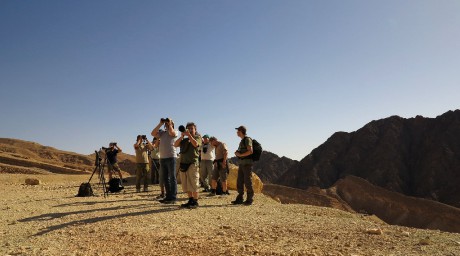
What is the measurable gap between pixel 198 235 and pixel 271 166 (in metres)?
91.9

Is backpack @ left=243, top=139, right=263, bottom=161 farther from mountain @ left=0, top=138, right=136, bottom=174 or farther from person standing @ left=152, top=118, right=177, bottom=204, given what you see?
mountain @ left=0, top=138, right=136, bottom=174

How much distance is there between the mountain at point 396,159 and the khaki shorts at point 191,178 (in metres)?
64.6

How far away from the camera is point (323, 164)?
8438 cm

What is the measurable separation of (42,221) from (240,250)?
4939mm

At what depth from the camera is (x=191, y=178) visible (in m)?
8.97

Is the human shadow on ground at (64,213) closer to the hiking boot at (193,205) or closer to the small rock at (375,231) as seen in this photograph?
the hiking boot at (193,205)

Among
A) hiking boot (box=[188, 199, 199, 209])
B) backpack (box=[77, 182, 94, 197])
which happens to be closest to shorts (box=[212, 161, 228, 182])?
hiking boot (box=[188, 199, 199, 209])

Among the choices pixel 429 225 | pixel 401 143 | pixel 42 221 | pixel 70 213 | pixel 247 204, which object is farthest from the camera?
pixel 401 143

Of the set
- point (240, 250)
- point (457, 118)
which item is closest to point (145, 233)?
point (240, 250)

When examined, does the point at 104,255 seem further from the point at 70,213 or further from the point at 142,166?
the point at 142,166

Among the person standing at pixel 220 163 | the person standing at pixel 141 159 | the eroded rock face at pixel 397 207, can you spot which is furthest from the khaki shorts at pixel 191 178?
the eroded rock face at pixel 397 207

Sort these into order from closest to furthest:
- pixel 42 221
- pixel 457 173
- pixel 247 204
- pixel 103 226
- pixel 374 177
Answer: pixel 103 226
pixel 42 221
pixel 247 204
pixel 457 173
pixel 374 177

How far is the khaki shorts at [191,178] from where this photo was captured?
895cm

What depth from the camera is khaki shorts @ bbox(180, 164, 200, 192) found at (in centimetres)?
895
